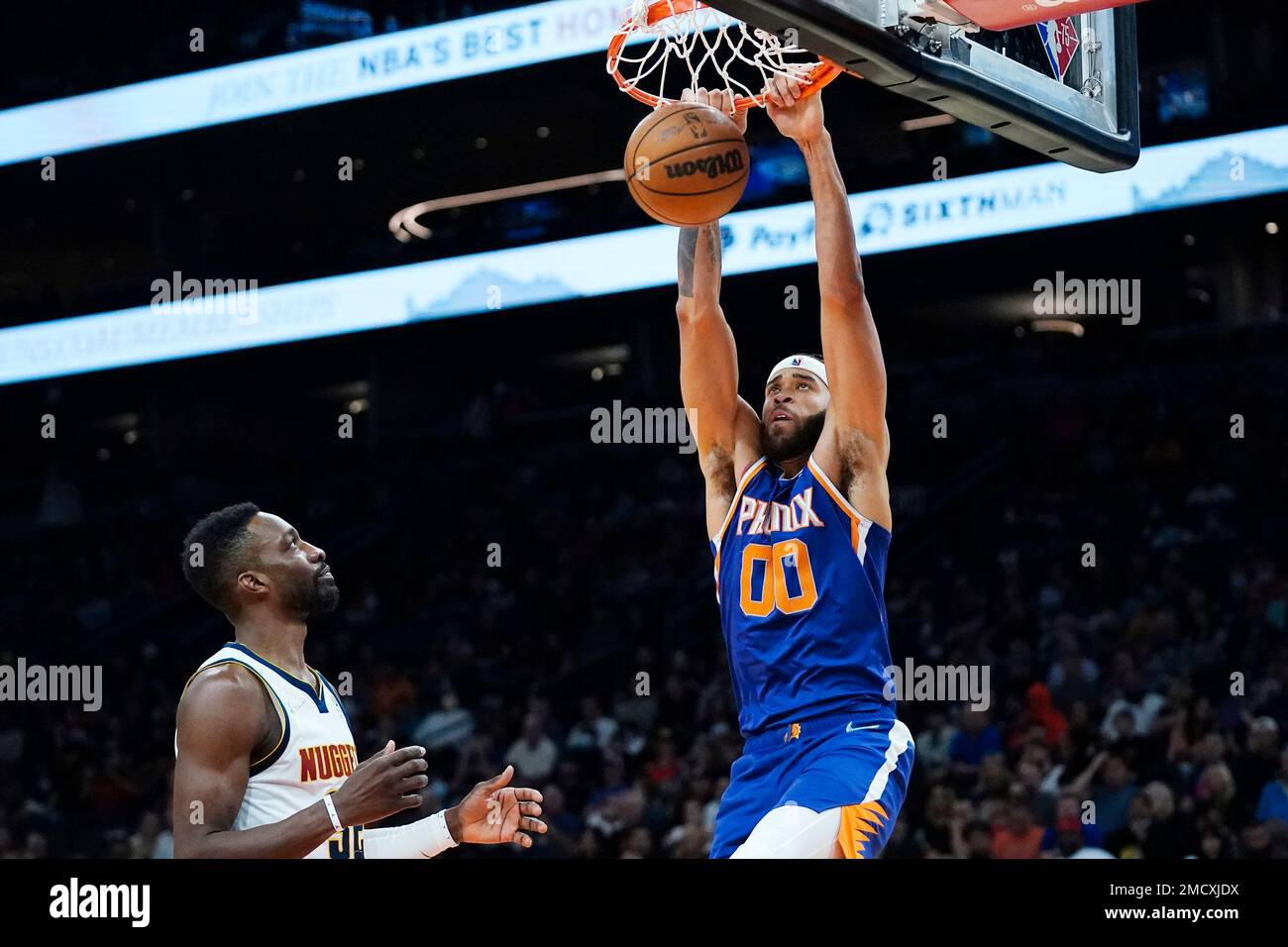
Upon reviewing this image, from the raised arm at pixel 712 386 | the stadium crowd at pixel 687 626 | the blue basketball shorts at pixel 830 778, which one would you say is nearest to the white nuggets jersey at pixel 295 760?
the blue basketball shorts at pixel 830 778

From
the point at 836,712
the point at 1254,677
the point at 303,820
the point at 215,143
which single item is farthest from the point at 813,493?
the point at 215,143

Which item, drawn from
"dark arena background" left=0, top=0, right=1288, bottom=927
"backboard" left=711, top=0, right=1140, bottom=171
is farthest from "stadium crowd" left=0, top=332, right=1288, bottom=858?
"backboard" left=711, top=0, right=1140, bottom=171

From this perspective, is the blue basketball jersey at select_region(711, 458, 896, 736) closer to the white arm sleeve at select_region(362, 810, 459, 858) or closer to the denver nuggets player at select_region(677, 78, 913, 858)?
the denver nuggets player at select_region(677, 78, 913, 858)

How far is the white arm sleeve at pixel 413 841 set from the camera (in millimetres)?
3967

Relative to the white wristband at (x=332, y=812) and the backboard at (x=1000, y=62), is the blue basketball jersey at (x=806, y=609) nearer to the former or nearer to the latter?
the backboard at (x=1000, y=62)

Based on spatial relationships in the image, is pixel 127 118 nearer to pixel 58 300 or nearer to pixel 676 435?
pixel 58 300

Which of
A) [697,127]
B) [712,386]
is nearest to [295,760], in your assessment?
[712,386]

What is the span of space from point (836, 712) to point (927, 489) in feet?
27.0

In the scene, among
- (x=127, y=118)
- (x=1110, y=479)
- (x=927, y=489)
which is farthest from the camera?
(x=127, y=118)

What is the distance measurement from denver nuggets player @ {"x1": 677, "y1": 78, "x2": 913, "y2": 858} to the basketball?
15cm

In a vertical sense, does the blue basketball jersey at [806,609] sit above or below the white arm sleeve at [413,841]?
above

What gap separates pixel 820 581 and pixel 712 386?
66cm

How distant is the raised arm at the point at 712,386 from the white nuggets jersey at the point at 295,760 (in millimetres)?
1191
